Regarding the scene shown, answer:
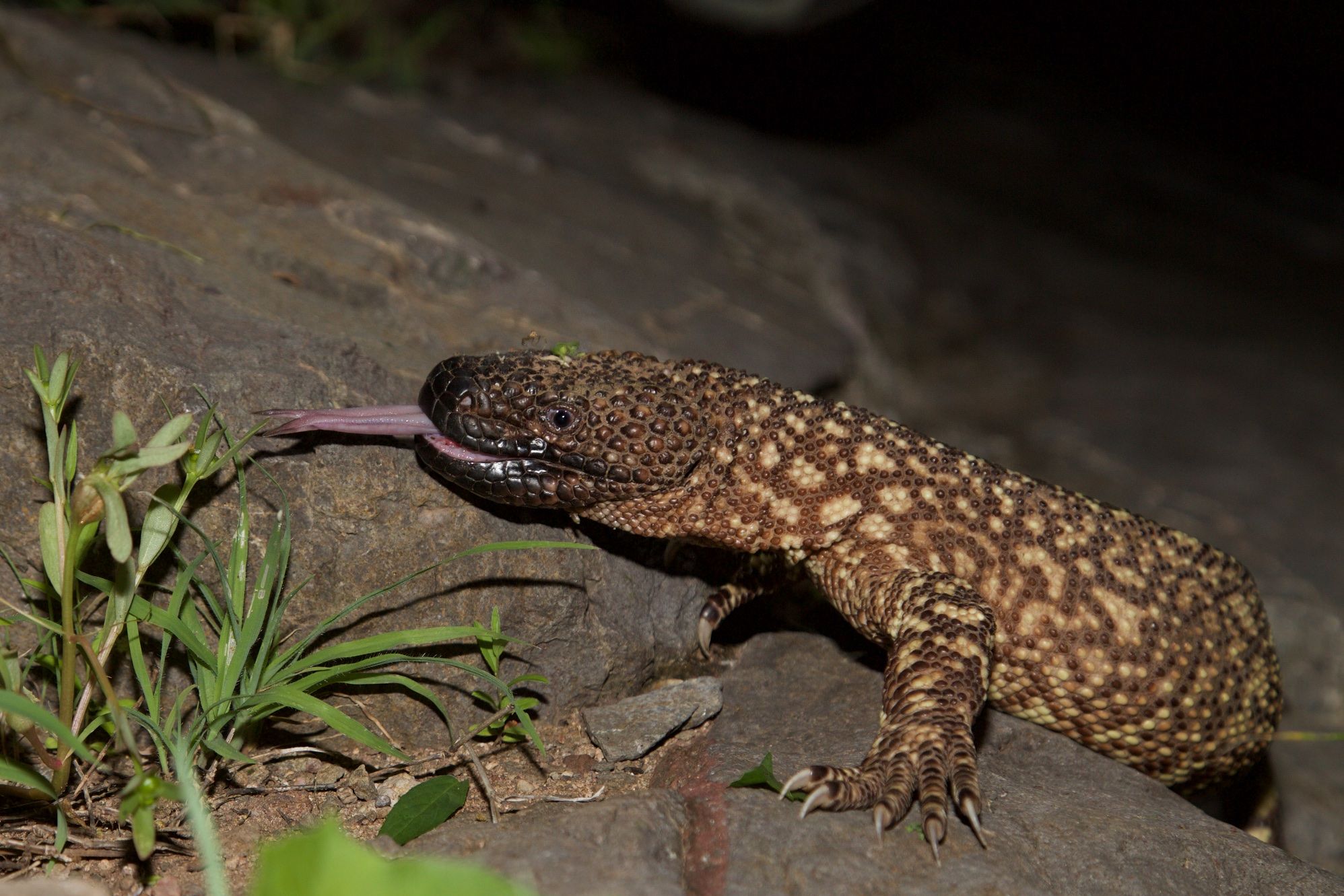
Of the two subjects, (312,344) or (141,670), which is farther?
(312,344)

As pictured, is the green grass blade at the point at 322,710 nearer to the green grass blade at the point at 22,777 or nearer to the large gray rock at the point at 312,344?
the large gray rock at the point at 312,344

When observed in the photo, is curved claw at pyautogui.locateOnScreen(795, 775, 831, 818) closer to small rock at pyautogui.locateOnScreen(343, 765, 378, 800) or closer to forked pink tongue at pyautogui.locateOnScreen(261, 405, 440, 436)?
small rock at pyautogui.locateOnScreen(343, 765, 378, 800)

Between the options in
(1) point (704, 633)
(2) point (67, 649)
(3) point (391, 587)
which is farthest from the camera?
(1) point (704, 633)

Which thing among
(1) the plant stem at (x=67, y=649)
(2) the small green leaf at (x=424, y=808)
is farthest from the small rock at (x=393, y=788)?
(1) the plant stem at (x=67, y=649)

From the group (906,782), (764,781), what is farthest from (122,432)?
(906,782)

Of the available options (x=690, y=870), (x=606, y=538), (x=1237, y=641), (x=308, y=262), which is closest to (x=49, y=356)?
(x=308, y=262)

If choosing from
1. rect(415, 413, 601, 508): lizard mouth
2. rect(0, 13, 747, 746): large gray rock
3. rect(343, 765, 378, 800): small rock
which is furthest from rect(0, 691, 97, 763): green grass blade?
rect(415, 413, 601, 508): lizard mouth

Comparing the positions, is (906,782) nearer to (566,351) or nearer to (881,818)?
(881,818)

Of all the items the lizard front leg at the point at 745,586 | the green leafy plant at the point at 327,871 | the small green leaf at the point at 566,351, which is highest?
the green leafy plant at the point at 327,871
